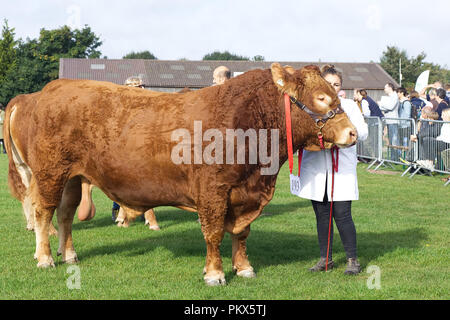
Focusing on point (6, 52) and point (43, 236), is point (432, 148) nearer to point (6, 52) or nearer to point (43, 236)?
point (43, 236)

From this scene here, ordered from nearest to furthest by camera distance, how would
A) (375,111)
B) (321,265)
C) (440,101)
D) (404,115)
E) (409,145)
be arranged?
(321,265) → (409,145) → (440,101) → (404,115) → (375,111)

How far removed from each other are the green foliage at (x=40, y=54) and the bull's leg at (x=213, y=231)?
51.7m

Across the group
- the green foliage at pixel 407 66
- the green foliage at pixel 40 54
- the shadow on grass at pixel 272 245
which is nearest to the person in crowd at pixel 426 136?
the shadow on grass at pixel 272 245

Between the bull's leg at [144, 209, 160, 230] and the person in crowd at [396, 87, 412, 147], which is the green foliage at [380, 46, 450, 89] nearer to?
the person in crowd at [396, 87, 412, 147]

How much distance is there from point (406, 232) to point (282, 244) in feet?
6.95

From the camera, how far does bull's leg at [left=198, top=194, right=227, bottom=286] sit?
569cm

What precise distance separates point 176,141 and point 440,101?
40.7 ft

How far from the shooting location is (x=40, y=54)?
6625cm

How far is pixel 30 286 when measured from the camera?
5922 mm

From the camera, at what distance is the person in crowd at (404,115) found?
15766 millimetres

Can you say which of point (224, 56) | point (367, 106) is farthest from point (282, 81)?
point (224, 56)

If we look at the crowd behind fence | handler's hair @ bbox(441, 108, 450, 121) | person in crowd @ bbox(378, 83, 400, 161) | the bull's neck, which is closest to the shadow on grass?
the bull's neck

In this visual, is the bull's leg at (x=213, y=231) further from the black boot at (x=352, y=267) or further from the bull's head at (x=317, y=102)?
the black boot at (x=352, y=267)
